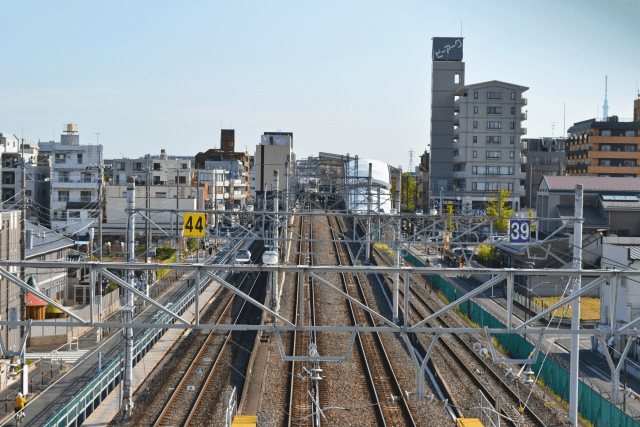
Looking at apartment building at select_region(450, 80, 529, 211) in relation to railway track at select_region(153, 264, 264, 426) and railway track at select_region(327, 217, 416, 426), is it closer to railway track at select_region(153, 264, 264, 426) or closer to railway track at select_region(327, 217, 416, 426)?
railway track at select_region(327, 217, 416, 426)

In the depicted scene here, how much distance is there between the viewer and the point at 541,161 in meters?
59.7

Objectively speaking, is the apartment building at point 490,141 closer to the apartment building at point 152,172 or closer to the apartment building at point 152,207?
the apartment building at point 152,207

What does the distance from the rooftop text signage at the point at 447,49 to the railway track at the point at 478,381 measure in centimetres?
3437

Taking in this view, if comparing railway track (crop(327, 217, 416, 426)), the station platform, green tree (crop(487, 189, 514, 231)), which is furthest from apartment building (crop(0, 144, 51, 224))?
railway track (crop(327, 217, 416, 426))

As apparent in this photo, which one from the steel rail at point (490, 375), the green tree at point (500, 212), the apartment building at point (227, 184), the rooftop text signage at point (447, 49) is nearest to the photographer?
the steel rail at point (490, 375)

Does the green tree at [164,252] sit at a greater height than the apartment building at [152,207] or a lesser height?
lesser

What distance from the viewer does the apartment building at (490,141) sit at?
153ft

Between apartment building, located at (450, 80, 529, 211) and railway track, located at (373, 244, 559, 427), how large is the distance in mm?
28595

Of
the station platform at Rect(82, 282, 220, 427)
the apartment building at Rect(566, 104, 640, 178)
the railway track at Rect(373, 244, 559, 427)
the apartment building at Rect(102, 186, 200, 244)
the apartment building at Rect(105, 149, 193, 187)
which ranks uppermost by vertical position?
the apartment building at Rect(566, 104, 640, 178)

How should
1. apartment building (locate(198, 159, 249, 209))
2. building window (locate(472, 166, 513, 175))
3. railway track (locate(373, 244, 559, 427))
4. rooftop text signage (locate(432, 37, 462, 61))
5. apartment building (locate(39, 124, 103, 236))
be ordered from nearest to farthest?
railway track (locate(373, 244, 559, 427))
apartment building (locate(39, 124, 103, 236))
building window (locate(472, 166, 513, 175))
rooftop text signage (locate(432, 37, 462, 61))
apartment building (locate(198, 159, 249, 209))

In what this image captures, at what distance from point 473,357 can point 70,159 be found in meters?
33.5

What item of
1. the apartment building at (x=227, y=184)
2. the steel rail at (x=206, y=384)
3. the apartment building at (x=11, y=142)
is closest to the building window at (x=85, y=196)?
the apartment building at (x=227, y=184)

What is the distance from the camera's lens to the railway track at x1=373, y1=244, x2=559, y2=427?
42.6 feet

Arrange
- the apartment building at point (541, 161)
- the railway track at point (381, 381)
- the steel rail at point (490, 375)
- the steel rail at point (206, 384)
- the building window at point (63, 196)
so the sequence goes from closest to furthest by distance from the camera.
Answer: the steel rail at point (206, 384) < the railway track at point (381, 381) < the steel rail at point (490, 375) < the building window at point (63, 196) < the apartment building at point (541, 161)
